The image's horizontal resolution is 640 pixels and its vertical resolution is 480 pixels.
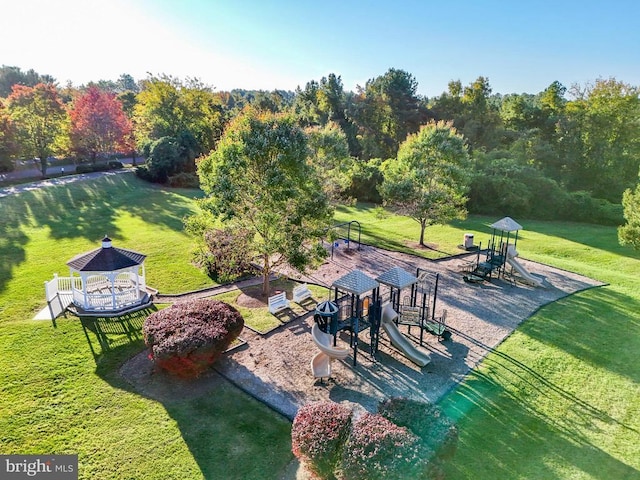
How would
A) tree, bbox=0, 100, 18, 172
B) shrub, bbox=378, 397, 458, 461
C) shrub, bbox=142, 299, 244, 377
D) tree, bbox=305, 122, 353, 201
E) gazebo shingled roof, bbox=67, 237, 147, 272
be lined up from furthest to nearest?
tree, bbox=0, 100, 18, 172 → tree, bbox=305, 122, 353, 201 → gazebo shingled roof, bbox=67, 237, 147, 272 → shrub, bbox=142, 299, 244, 377 → shrub, bbox=378, 397, 458, 461

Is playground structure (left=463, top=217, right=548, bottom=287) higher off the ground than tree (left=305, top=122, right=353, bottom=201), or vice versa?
tree (left=305, top=122, right=353, bottom=201)

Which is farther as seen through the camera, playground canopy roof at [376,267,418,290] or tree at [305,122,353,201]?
tree at [305,122,353,201]

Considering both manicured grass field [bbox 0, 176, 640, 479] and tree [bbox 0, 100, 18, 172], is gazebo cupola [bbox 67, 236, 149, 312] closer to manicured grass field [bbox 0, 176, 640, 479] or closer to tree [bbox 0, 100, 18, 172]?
manicured grass field [bbox 0, 176, 640, 479]

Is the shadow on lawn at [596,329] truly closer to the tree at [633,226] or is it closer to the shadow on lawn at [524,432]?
the shadow on lawn at [524,432]

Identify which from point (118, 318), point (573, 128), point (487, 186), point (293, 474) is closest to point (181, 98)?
point (487, 186)

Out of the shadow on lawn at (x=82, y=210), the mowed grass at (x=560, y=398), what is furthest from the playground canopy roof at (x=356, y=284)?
the shadow on lawn at (x=82, y=210)

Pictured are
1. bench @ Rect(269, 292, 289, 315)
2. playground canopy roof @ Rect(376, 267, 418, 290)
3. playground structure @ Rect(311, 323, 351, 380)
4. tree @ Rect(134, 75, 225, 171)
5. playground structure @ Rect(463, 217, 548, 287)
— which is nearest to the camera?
A: playground structure @ Rect(311, 323, 351, 380)

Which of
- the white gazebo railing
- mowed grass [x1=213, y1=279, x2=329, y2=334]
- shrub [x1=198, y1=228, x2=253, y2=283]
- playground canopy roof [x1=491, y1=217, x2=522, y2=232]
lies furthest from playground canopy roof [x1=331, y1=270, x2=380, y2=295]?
playground canopy roof [x1=491, y1=217, x2=522, y2=232]

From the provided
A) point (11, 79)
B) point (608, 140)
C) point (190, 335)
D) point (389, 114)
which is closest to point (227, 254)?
point (190, 335)
